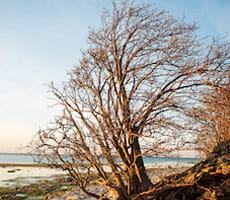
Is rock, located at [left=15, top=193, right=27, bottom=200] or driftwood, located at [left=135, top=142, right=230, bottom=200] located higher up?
driftwood, located at [left=135, top=142, right=230, bottom=200]

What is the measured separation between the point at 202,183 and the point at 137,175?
2.28 meters

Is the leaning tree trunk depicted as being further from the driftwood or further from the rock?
the rock

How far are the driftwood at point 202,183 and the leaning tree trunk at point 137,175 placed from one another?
80 cm

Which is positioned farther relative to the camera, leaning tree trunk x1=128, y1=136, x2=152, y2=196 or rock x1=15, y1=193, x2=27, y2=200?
rock x1=15, y1=193, x2=27, y2=200

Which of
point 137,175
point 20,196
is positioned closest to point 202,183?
point 137,175

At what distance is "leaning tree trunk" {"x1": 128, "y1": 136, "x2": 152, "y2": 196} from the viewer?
40.3 feet

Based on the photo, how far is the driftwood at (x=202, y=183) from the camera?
10578mm

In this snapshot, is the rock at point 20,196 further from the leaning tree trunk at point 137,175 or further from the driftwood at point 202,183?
the driftwood at point 202,183

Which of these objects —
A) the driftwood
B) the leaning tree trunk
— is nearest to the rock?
the leaning tree trunk

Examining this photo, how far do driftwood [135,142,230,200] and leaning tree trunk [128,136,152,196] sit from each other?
31.4 inches

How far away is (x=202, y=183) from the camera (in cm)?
1114

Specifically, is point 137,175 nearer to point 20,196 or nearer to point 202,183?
point 202,183

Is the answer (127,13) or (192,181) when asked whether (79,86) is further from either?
(192,181)

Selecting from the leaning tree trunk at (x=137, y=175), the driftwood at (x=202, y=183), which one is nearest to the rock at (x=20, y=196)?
the leaning tree trunk at (x=137, y=175)
